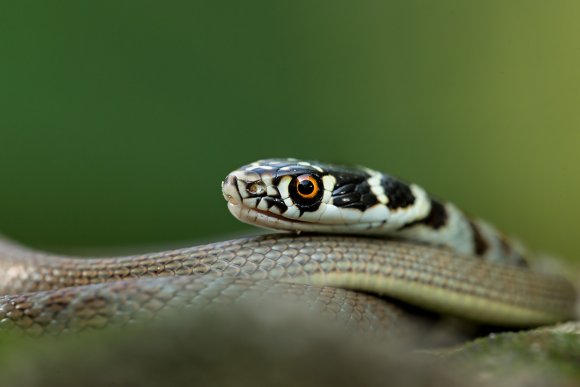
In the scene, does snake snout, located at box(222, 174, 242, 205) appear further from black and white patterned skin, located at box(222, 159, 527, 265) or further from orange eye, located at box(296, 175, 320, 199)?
orange eye, located at box(296, 175, 320, 199)

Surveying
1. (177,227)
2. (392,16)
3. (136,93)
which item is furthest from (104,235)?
(392,16)

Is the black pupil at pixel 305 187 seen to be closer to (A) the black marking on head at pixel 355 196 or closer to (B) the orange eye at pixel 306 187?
(B) the orange eye at pixel 306 187

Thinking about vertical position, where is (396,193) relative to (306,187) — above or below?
below

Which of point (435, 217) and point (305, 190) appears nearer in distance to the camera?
point (305, 190)

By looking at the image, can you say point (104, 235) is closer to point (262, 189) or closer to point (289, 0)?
point (289, 0)

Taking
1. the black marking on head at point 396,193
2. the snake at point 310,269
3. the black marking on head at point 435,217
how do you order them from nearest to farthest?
the snake at point 310,269, the black marking on head at point 396,193, the black marking on head at point 435,217

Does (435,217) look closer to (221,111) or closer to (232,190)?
(232,190)

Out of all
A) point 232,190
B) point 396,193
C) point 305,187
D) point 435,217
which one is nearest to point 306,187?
point 305,187

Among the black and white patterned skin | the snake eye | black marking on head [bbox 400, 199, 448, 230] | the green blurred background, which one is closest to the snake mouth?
the black and white patterned skin

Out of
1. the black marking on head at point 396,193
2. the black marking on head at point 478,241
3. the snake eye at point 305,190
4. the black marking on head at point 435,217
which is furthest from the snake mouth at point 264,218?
the black marking on head at point 478,241

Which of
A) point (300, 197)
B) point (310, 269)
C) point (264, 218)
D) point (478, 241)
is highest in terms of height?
point (300, 197)
